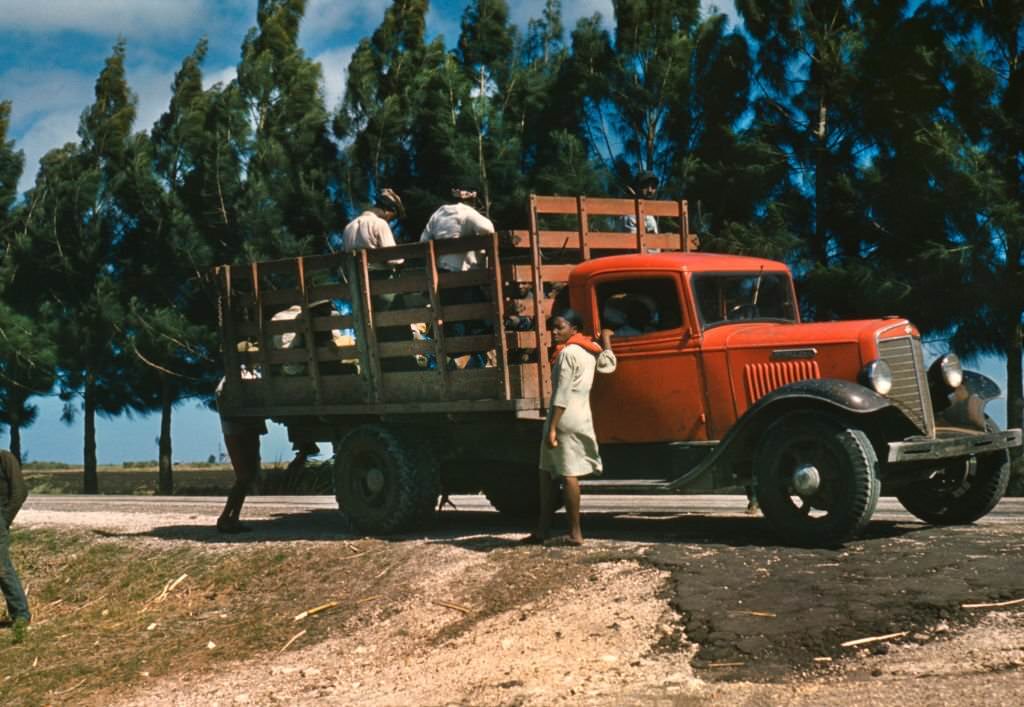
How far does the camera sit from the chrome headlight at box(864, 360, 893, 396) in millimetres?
9727

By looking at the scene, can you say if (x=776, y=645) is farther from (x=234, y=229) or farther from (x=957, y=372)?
(x=234, y=229)

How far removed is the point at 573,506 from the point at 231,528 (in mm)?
4990

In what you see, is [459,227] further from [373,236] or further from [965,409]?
[965,409]

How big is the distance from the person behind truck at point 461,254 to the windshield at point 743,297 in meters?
1.92

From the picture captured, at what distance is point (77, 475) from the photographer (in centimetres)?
3569

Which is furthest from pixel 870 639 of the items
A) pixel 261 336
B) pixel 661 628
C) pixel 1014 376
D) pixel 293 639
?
pixel 1014 376

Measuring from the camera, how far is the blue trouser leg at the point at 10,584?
10.5 m

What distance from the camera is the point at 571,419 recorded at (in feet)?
33.4

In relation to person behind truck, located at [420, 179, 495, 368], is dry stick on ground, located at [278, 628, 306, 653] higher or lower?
lower

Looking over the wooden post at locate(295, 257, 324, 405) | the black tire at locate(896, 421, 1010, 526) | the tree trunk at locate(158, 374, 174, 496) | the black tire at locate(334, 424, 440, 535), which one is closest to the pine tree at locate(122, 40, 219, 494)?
the tree trunk at locate(158, 374, 174, 496)

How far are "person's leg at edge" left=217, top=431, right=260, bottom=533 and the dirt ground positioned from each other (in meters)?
3.10

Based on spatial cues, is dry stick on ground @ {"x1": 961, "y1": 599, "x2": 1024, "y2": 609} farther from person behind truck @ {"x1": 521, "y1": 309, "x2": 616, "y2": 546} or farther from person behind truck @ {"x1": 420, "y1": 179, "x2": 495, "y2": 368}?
person behind truck @ {"x1": 420, "y1": 179, "x2": 495, "y2": 368}

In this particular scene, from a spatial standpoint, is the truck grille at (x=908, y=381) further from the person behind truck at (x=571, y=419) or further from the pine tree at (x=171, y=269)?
the pine tree at (x=171, y=269)

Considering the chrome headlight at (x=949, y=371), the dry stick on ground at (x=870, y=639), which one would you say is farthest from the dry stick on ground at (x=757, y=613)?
the chrome headlight at (x=949, y=371)
